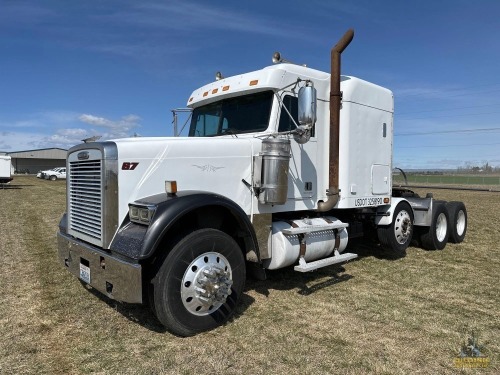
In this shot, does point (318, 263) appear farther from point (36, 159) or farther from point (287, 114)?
point (36, 159)

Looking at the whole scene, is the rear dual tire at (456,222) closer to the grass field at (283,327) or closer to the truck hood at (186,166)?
the grass field at (283,327)

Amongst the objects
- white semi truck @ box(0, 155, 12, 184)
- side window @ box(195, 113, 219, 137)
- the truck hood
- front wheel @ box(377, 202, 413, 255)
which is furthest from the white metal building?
the truck hood

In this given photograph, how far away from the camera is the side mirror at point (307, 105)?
4547mm

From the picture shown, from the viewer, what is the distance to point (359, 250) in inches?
320

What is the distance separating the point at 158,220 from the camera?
3621 millimetres

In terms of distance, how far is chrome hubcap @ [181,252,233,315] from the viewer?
A: 391cm

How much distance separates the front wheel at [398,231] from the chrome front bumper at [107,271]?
194 inches

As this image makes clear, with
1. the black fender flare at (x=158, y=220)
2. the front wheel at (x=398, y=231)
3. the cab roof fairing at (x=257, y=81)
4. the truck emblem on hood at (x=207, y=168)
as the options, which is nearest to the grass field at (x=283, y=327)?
the front wheel at (x=398, y=231)

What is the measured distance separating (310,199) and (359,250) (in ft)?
9.91

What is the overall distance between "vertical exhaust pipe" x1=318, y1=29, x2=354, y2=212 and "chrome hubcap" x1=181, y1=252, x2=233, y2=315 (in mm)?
2217

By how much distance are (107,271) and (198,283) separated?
878 mm
